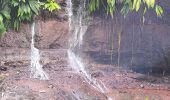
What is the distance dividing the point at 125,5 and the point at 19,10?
2.21m

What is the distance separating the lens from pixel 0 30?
7.39 metres

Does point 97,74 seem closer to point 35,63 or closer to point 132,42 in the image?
point 132,42

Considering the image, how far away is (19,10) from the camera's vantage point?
741 cm

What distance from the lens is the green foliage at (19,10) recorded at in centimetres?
743

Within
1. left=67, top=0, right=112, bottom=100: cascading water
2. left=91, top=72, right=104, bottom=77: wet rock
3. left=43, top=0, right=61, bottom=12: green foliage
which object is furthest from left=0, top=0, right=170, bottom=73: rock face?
left=91, top=72, right=104, bottom=77: wet rock

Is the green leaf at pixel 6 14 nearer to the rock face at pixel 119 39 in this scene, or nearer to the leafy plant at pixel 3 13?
the leafy plant at pixel 3 13

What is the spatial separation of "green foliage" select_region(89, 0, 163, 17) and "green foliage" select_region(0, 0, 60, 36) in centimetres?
83

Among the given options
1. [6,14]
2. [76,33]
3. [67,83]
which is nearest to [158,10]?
[76,33]

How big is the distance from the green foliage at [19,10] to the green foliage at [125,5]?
0.83 m

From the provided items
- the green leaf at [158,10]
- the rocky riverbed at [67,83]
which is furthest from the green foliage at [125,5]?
the rocky riverbed at [67,83]

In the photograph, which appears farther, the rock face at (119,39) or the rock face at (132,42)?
the rock face at (132,42)

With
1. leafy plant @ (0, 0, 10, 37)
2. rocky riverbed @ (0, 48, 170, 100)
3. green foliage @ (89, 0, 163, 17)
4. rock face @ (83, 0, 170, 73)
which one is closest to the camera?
rocky riverbed @ (0, 48, 170, 100)

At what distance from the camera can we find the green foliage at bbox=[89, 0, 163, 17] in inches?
297

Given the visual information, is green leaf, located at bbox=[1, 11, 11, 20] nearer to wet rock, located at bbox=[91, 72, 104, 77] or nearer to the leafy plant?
the leafy plant
